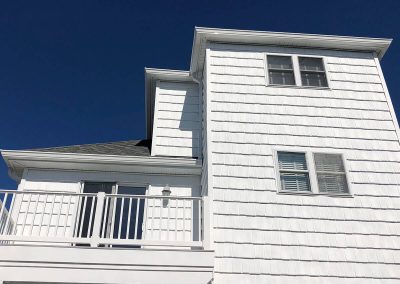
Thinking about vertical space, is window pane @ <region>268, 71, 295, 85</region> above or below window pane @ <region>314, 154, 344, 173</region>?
above

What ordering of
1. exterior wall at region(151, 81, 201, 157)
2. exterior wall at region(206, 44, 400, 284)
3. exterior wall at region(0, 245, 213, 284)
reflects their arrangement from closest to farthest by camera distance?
exterior wall at region(0, 245, 213, 284)
exterior wall at region(206, 44, 400, 284)
exterior wall at region(151, 81, 201, 157)

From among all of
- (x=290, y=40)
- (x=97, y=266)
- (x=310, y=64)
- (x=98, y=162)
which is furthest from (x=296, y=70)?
(x=97, y=266)

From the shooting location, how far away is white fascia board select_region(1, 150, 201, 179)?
309 inches

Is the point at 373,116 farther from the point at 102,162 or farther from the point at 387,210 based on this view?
the point at 102,162

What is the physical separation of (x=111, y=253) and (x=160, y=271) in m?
0.74

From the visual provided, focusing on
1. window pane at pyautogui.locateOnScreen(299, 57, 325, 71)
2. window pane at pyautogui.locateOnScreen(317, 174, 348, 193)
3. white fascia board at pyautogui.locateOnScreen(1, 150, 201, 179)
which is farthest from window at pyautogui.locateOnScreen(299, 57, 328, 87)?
white fascia board at pyautogui.locateOnScreen(1, 150, 201, 179)

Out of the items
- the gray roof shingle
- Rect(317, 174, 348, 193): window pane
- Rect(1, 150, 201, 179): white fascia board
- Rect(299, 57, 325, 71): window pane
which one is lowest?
Rect(317, 174, 348, 193): window pane

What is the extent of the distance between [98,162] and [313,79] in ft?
16.3

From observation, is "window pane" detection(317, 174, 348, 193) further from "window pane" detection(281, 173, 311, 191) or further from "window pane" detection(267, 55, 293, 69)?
"window pane" detection(267, 55, 293, 69)

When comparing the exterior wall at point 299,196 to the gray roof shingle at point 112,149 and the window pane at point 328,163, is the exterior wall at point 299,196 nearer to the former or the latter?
the window pane at point 328,163

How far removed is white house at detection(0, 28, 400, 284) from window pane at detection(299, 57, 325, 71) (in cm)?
5

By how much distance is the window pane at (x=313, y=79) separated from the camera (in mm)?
8125

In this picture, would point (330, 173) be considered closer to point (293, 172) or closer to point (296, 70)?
point (293, 172)

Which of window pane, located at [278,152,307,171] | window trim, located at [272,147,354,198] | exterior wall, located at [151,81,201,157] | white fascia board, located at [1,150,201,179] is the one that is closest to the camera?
window trim, located at [272,147,354,198]
